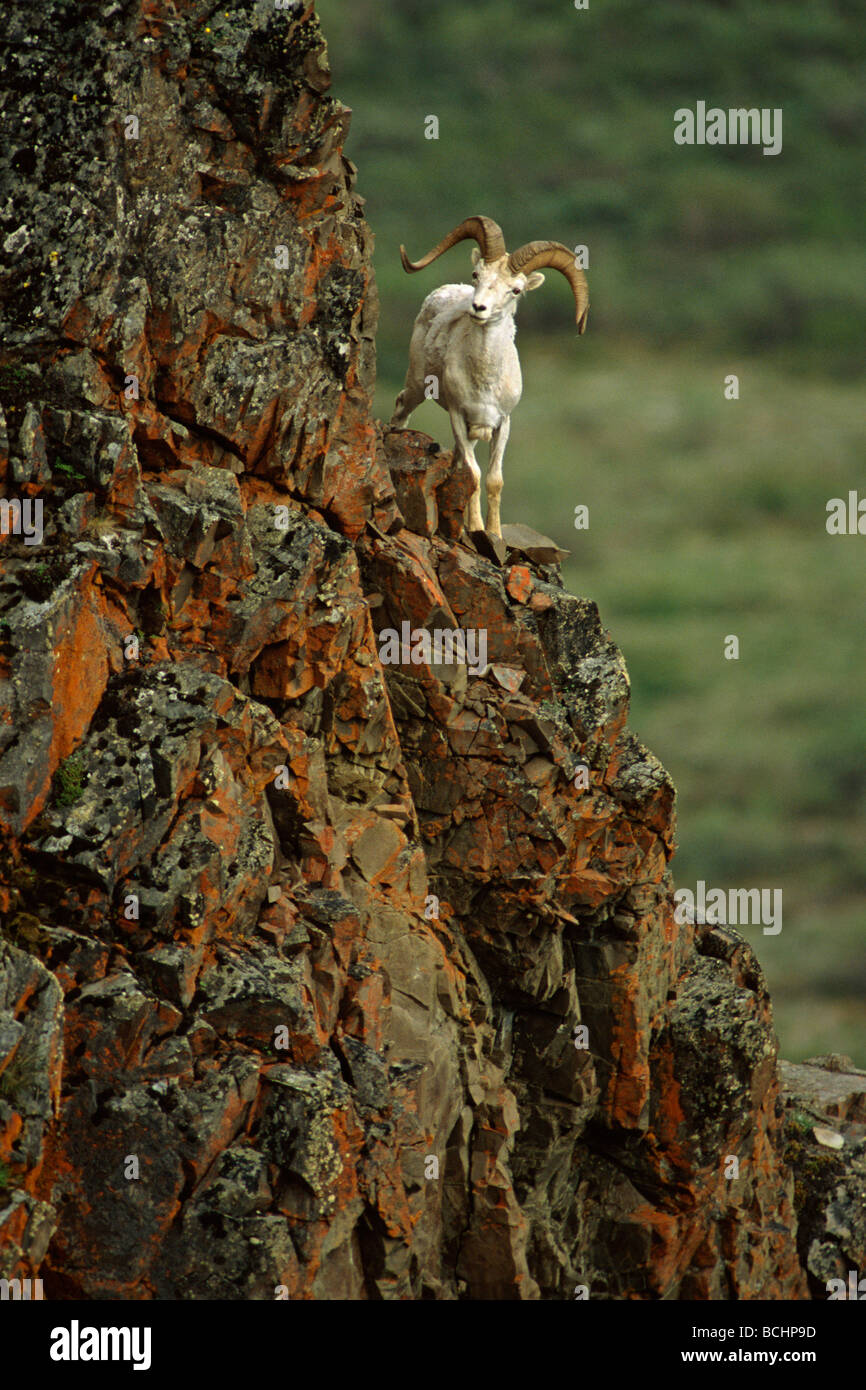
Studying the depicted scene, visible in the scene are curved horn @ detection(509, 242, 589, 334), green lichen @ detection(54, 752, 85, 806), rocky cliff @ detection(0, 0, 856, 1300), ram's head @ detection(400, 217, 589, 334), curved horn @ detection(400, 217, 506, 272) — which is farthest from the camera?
curved horn @ detection(509, 242, 589, 334)

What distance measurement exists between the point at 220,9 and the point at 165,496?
20.9ft

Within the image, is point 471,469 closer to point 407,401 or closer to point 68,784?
point 407,401

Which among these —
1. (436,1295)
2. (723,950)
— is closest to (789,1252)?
(723,950)

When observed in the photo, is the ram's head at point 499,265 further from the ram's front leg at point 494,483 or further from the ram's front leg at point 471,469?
the ram's front leg at point 494,483

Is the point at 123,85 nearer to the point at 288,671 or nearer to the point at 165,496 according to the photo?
the point at 165,496

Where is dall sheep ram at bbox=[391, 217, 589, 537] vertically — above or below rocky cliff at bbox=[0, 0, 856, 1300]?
above

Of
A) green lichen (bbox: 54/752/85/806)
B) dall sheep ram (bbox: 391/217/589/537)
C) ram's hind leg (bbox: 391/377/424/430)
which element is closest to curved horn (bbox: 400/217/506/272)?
dall sheep ram (bbox: 391/217/589/537)

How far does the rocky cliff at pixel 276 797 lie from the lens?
49.2 feet

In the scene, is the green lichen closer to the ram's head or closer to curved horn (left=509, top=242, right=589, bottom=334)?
the ram's head

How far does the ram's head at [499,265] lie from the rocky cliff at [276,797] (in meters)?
2.27

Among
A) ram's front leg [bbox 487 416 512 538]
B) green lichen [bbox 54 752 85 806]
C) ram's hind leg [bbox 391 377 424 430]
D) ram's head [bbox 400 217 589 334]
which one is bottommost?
green lichen [bbox 54 752 85 806]

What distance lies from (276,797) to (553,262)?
34.7 feet

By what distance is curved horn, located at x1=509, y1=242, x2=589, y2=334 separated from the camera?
2302cm

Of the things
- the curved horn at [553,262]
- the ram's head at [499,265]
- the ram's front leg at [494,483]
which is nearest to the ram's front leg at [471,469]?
the ram's front leg at [494,483]
